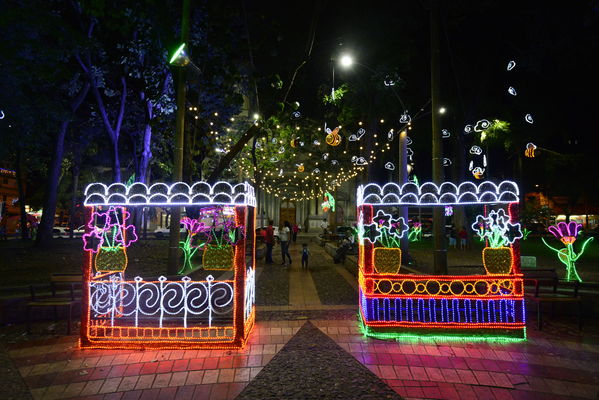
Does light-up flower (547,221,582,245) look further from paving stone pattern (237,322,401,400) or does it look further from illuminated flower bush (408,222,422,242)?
illuminated flower bush (408,222,422,242)

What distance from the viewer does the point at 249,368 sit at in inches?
205

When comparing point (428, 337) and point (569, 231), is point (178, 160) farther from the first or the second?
point (569, 231)

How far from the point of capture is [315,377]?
189 inches

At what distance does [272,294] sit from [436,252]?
455cm

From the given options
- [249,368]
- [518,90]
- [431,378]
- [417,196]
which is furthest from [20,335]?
[518,90]

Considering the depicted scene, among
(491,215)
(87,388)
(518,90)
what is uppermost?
(518,90)

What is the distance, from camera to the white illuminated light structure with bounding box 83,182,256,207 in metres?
6.23

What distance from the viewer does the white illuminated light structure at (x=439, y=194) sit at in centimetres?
673

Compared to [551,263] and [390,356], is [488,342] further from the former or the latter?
[551,263]

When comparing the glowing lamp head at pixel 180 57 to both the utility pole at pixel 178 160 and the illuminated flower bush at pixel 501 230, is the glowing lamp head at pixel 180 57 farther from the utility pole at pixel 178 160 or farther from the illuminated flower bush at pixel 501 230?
the illuminated flower bush at pixel 501 230

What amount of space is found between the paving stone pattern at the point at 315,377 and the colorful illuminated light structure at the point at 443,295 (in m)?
1.31

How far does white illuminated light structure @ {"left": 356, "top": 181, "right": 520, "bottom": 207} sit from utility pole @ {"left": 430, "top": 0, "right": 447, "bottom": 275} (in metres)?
0.61

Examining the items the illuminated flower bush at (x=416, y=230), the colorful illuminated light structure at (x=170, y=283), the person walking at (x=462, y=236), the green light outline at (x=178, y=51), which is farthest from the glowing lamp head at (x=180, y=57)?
the illuminated flower bush at (x=416, y=230)

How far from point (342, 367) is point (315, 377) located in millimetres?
520
